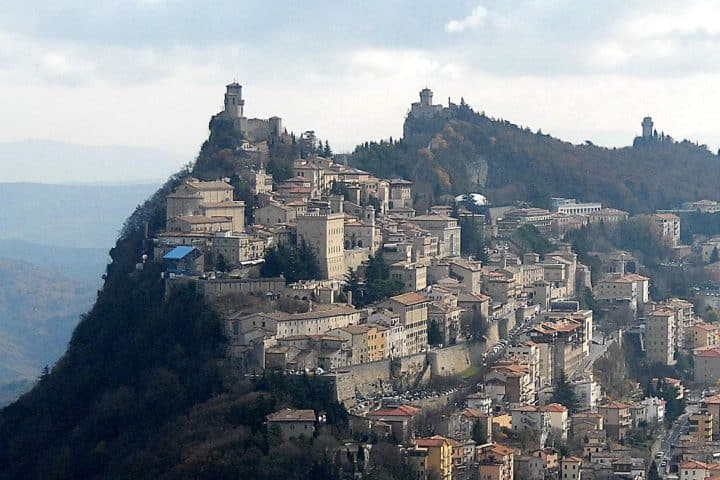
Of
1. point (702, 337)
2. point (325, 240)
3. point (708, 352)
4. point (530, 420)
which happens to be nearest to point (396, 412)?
point (530, 420)

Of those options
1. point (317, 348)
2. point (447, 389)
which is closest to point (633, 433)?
point (447, 389)

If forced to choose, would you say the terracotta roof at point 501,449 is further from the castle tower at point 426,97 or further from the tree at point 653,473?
the castle tower at point 426,97

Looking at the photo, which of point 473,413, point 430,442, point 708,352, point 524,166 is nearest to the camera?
point 430,442

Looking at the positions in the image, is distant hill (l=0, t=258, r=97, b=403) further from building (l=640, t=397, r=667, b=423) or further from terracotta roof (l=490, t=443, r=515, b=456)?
terracotta roof (l=490, t=443, r=515, b=456)

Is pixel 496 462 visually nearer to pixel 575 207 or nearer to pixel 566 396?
pixel 566 396

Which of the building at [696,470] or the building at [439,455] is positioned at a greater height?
the building at [439,455]

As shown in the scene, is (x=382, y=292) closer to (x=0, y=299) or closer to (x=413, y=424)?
(x=413, y=424)

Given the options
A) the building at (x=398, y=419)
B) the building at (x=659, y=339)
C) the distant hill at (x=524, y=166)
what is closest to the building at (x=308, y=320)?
the building at (x=398, y=419)
